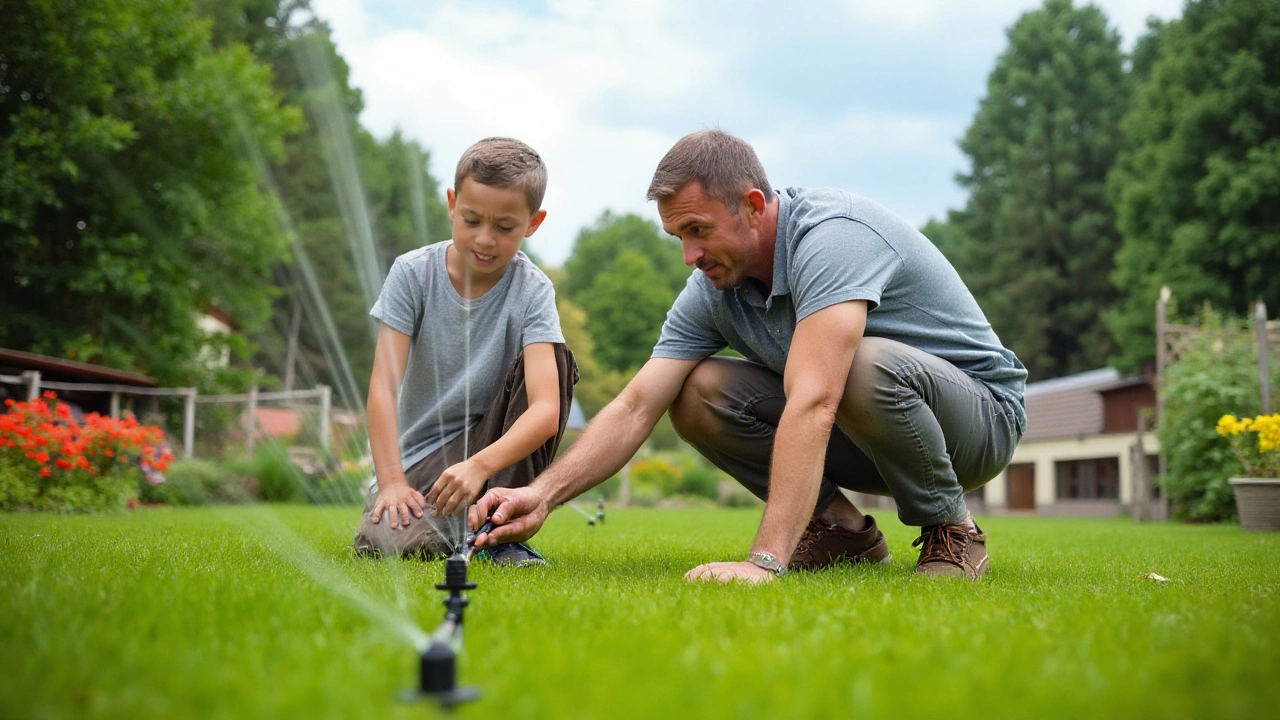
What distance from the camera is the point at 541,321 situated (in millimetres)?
3908

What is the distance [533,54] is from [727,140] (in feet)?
6.26

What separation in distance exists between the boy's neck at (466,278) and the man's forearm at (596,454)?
868mm

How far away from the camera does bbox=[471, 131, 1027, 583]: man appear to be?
9.66 ft

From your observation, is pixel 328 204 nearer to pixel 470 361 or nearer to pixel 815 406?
pixel 470 361

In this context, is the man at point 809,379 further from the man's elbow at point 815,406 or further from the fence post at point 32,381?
the fence post at point 32,381

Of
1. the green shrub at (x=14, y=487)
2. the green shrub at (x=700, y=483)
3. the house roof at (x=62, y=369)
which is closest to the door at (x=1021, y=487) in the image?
the green shrub at (x=700, y=483)

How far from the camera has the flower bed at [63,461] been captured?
800cm

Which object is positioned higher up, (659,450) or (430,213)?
(430,213)

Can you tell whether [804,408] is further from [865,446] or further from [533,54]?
[533,54]

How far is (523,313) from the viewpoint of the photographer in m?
4.01

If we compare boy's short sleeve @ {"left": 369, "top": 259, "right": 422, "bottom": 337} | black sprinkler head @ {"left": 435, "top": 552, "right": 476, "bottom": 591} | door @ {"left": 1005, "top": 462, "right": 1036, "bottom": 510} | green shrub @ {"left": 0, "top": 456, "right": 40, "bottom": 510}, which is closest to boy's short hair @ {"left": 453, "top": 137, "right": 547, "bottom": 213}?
boy's short sleeve @ {"left": 369, "top": 259, "right": 422, "bottom": 337}

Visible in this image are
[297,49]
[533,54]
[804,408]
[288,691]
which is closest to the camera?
[288,691]

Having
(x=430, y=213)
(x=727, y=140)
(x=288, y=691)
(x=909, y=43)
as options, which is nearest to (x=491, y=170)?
(x=727, y=140)

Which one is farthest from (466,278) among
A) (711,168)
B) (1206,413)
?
(1206,413)
